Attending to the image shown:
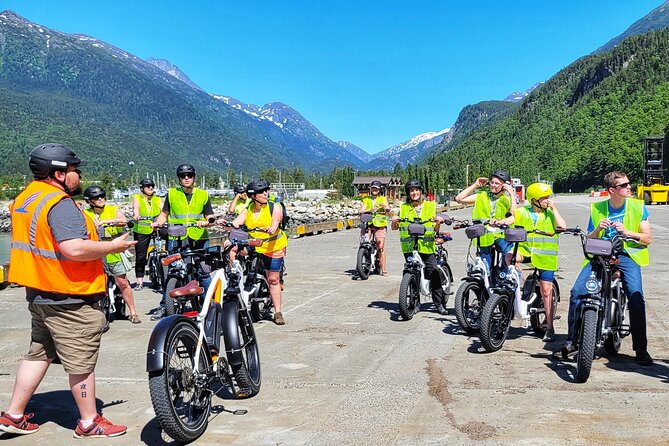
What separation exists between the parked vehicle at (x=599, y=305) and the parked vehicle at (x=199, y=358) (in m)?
2.88

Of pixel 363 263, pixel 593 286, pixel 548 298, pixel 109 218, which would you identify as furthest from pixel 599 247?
pixel 363 263

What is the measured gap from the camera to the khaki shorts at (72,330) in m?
4.40

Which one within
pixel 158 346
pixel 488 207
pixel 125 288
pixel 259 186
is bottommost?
pixel 125 288

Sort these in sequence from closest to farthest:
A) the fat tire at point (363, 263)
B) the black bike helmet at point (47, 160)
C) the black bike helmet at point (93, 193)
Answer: the black bike helmet at point (47, 160) → the black bike helmet at point (93, 193) → the fat tire at point (363, 263)

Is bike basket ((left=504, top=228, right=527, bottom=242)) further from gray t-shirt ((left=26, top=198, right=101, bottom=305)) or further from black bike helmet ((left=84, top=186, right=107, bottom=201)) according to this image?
black bike helmet ((left=84, top=186, right=107, bottom=201))

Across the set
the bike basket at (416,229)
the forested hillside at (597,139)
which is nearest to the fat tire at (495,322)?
the bike basket at (416,229)

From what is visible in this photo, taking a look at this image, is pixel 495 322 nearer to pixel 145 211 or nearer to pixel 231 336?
pixel 231 336

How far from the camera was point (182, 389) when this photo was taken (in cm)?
450

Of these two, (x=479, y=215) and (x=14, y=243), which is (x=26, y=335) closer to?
(x=14, y=243)

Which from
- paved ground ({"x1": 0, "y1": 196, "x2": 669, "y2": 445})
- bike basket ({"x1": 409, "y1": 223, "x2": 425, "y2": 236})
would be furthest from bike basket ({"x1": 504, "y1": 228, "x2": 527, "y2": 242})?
bike basket ({"x1": 409, "y1": 223, "x2": 425, "y2": 236})

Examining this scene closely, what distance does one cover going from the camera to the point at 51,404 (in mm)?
5383

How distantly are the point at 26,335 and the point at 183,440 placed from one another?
485 cm

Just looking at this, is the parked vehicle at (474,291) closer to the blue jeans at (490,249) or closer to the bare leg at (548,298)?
the blue jeans at (490,249)

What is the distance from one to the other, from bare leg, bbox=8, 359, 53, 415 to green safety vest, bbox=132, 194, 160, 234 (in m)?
6.77
